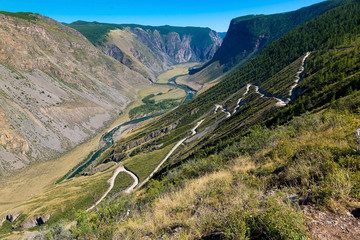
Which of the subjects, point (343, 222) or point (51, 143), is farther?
point (51, 143)

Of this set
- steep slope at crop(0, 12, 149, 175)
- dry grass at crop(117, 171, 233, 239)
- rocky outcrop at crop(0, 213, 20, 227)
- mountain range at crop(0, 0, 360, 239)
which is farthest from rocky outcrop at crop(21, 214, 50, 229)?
dry grass at crop(117, 171, 233, 239)

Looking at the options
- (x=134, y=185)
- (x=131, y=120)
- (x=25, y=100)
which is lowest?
(x=134, y=185)

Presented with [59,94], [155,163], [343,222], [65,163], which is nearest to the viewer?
[343,222]

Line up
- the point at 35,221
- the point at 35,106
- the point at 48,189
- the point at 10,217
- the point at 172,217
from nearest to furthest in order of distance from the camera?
the point at 172,217, the point at 35,221, the point at 10,217, the point at 48,189, the point at 35,106

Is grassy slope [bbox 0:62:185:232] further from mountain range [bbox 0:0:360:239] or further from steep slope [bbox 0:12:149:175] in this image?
steep slope [bbox 0:12:149:175]

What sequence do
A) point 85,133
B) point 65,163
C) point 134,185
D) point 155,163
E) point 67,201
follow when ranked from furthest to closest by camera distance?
point 85,133 → point 65,163 → point 155,163 → point 134,185 → point 67,201

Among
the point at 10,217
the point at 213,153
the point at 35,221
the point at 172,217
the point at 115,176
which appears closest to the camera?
the point at 172,217

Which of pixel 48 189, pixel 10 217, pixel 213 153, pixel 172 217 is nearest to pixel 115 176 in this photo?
pixel 48 189

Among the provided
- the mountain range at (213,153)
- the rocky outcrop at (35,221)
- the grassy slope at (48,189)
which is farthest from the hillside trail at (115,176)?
the rocky outcrop at (35,221)

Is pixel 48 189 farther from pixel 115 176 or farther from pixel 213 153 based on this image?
pixel 213 153

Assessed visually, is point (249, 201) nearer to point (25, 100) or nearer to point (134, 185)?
point (134, 185)

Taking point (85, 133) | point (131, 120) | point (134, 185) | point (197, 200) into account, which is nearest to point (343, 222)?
point (197, 200)
